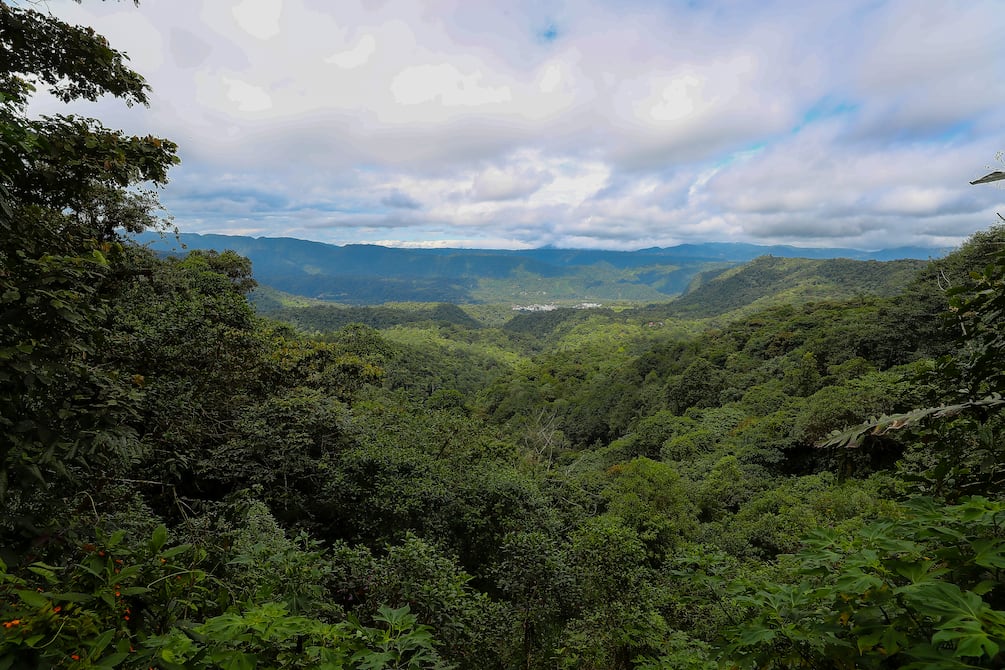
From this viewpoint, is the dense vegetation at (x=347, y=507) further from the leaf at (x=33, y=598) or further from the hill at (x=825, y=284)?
the hill at (x=825, y=284)

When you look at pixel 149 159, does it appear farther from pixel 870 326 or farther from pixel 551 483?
pixel 870 326

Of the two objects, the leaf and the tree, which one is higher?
the tree

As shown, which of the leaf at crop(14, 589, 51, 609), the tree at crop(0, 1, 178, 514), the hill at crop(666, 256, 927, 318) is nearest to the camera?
the leaf at crop(14, 589, 51, 609)

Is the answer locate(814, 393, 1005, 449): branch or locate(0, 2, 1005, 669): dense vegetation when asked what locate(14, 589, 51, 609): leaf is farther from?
locate(814, 393, 1005, 449): branch

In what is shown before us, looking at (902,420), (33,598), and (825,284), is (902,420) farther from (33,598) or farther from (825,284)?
(825,284)

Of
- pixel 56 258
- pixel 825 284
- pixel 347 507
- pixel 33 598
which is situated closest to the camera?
pixel 33 598

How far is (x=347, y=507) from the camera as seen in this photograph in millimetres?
10016

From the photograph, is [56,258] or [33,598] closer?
[33,598]

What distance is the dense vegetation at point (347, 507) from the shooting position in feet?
5.83

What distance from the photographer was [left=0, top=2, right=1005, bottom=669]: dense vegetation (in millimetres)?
1777

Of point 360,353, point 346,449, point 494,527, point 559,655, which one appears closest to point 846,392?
point 494,527

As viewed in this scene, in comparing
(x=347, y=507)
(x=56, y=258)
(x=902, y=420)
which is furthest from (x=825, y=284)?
(x=56, y=258)

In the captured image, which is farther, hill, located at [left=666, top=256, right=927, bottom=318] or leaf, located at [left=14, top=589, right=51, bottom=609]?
hill, located at [left=666, top=256, right=927, bottom=318]

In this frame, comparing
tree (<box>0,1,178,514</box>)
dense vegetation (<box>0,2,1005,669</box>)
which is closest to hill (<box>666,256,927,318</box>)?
dense vegetation (<box>0,2,1005,669</box>)
